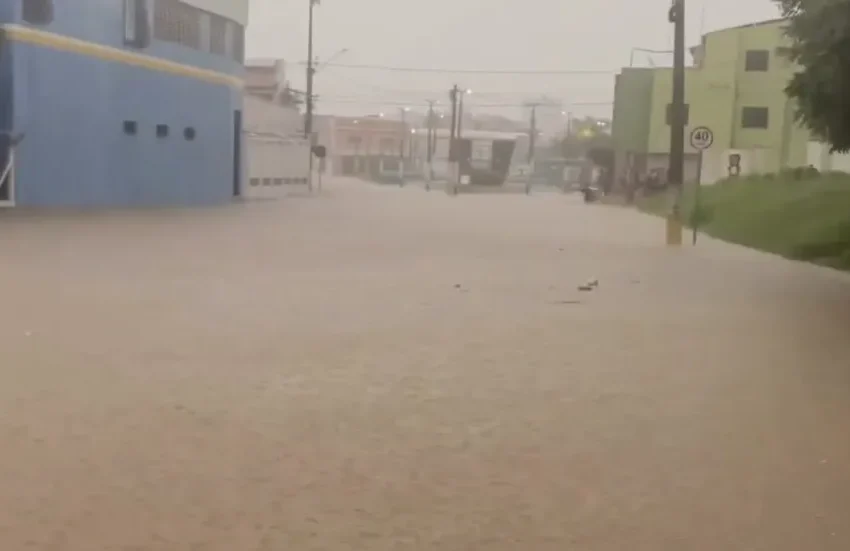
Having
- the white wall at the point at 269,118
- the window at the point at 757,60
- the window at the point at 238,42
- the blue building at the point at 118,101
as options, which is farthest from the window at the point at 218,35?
the window at the point at 757,60

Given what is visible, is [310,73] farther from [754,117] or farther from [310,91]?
[754,117]

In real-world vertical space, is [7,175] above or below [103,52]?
below

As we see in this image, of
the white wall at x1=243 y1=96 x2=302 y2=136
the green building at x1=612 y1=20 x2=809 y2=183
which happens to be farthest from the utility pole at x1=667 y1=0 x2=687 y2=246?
the green building at x1=612 y1=20 x2=809 y2=183

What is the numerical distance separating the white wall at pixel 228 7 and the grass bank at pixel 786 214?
48.0 feet

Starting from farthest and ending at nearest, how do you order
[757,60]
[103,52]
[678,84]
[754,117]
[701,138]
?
[754,117] < [757,60] < [678,84] < [103,52] < [701,138]

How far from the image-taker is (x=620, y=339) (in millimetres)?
8977

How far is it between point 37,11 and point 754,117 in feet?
111

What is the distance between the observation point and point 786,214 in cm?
2205

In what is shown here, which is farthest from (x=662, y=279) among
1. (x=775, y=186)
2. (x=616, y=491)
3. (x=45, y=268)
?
(x=775, y=186)

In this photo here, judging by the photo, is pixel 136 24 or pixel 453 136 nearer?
pixel 136 24

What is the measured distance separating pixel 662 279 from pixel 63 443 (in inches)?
389

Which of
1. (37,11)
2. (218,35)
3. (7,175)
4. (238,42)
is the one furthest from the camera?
(238,42)

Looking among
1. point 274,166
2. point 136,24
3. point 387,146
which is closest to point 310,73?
point 274,166

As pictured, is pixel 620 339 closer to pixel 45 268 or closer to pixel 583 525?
pixel 583 525
